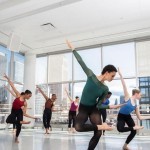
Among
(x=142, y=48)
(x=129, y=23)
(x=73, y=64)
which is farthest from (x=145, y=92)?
(x=73, y=64)

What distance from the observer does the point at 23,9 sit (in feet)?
20.9

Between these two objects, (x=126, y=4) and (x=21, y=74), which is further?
(x=21, y=74)

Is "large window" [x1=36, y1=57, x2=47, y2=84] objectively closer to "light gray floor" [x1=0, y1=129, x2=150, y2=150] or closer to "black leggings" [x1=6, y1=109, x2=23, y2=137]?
"light gray floor" [x1=0, y1=129, x2=150, y2=150]

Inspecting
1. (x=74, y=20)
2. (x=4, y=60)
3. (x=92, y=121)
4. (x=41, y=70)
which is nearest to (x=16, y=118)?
(x=92, y=121)

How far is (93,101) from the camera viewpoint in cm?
251

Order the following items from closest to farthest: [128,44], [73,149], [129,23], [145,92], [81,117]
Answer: [81,117] < [73,149] < [129,23] < [145,92] < [128,44]

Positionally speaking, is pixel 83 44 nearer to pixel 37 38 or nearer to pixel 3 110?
pixel 37 38

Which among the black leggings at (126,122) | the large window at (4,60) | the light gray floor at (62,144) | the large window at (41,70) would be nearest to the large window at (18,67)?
the large window at (4,60)

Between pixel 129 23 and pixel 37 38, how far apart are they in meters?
3.51

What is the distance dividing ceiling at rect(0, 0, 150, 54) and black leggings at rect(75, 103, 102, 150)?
3.98m

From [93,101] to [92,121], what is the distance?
0.23 m

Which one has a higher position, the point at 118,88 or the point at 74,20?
the point at 74,20

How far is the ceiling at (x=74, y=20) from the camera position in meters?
6.11

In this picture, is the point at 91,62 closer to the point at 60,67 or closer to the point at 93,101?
the point at 60,67
